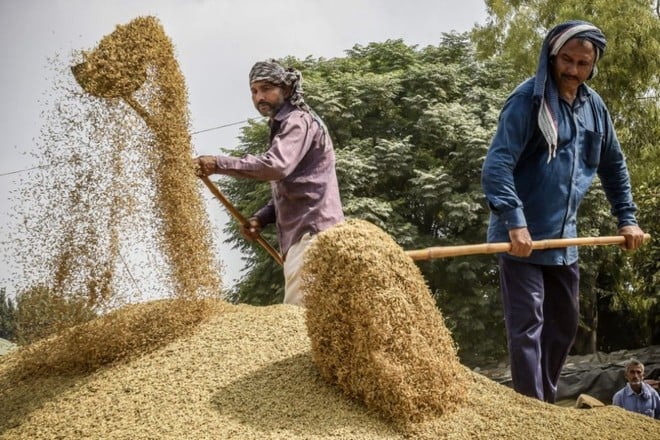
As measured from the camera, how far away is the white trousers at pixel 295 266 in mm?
4664

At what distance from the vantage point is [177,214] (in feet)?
14.5

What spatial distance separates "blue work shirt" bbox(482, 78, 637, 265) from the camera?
4227 mm

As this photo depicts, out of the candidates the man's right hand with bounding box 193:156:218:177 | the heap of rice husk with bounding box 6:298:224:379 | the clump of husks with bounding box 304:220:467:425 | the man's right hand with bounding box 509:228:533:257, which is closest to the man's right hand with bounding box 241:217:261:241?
the heap of rice husk with bounding box 6:298:224:379

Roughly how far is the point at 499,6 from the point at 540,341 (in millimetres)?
17275

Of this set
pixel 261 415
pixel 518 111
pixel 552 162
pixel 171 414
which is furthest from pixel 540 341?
pixel 171 414

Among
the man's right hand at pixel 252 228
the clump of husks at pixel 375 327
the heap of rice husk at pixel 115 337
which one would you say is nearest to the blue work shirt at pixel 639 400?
the man's right hand at pixel 252 228

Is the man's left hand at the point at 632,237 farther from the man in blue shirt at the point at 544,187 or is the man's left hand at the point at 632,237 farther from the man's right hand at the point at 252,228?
the man's right hand at the point at 252,228

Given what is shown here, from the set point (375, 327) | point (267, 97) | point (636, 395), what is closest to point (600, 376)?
point (636, 395)

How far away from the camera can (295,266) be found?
15.4 feet

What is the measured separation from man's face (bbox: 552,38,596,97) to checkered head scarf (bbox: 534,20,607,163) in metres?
0.03

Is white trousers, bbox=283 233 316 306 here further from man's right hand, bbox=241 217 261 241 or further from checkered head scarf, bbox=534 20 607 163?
checkered head scarf, bbox=534 20 607 163

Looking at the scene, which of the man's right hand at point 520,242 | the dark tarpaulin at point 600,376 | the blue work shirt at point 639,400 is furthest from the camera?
the dark tarpaulin at point 600,376

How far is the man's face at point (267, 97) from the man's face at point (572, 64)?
160cm

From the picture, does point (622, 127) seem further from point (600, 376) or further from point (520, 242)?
point (520, 242)
